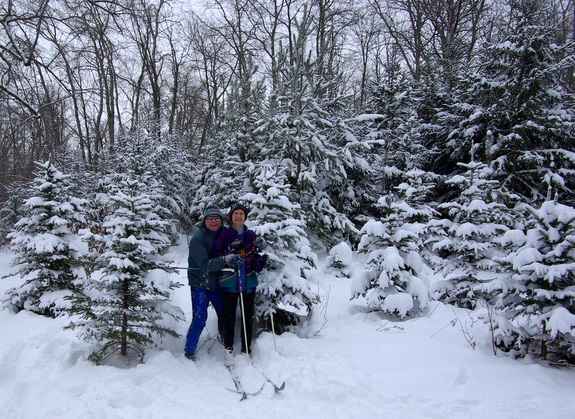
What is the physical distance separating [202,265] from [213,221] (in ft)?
1.88

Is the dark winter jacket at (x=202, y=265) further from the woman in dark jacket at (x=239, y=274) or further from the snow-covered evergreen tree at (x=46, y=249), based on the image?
the snow-covered evergreen tree at (x=46, y=249)

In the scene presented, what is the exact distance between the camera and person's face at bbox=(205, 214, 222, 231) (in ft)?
14.0

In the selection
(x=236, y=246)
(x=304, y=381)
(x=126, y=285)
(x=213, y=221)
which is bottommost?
(x=304, y=381)

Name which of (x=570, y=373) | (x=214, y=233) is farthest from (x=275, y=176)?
(x=570, y=373)

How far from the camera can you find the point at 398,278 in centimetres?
542

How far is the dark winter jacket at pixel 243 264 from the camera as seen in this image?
4.23 metres

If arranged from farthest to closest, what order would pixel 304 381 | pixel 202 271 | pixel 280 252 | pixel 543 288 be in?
pixel 280 252
pixel 202 271
pixel 543 288
pixel 304 381

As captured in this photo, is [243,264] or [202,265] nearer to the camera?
[202,265]

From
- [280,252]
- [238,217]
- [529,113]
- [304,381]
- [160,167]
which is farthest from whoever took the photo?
[160,167]

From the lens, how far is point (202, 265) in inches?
163

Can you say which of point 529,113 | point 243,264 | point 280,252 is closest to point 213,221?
point 243,264

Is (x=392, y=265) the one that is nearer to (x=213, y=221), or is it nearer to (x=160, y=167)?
(x=213, y=221)

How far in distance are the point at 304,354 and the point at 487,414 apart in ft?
6.36

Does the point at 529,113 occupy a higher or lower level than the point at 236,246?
higher
